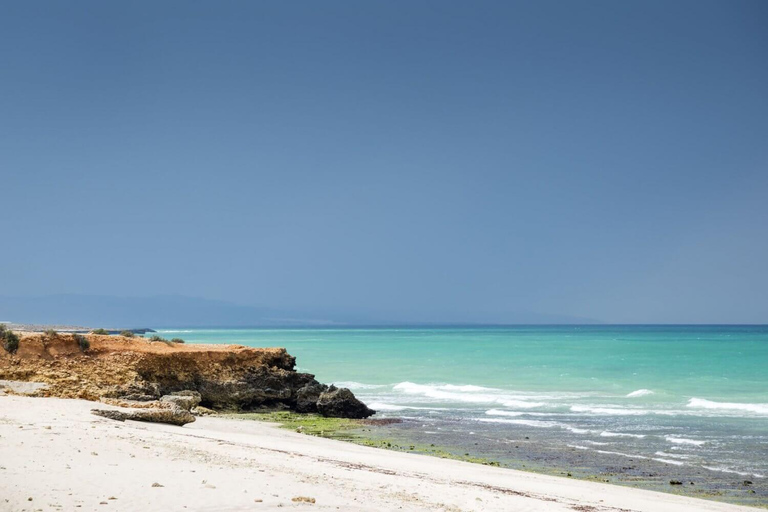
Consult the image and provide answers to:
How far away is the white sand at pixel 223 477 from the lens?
9.27 m

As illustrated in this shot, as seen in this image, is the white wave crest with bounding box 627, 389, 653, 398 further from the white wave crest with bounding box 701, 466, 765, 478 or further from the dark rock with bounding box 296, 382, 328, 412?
the white wave crest with bounding box 701, 466, 765, 478

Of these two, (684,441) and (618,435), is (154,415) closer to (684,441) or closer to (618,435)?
(618,435)

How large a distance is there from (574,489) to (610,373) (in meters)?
37.5

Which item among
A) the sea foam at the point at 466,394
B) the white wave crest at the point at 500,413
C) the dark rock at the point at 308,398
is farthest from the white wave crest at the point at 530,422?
the dark rock at the point at 308,398

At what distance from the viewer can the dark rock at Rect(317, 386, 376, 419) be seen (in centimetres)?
2719

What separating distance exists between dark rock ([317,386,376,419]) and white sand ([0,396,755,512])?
947 cm

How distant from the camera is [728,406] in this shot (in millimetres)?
30812

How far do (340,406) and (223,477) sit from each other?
16.6 m

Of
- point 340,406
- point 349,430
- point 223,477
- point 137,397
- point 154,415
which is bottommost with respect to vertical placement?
point 349,430

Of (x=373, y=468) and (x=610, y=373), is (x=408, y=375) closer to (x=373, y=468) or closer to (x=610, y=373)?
(x=610, y=373)

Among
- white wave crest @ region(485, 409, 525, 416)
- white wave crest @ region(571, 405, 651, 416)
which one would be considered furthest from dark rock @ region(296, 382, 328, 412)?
white wave crest @ region(571, 405, 651, 416)

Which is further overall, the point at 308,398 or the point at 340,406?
the point at 308,398

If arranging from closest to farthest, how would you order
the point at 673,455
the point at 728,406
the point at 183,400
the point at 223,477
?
the point at 223,477, the point at 673,455, the point at 183,400, the point at 728,406

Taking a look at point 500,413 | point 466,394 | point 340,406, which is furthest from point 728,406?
point 340,406
